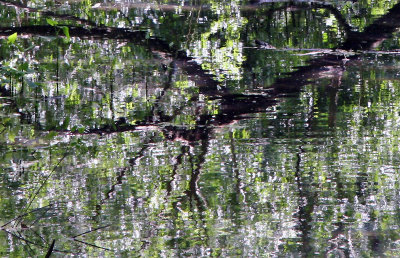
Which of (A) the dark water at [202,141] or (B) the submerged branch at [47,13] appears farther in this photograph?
(B) the submerged branch at [47,13]

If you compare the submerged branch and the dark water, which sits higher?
the submerged branch

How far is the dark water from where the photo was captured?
4.16 m

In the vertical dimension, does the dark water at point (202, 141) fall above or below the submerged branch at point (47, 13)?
below

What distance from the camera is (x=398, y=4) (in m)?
11.9

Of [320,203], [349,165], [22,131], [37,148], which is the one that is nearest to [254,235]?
[320,203]

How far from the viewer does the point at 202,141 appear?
19.4 ft

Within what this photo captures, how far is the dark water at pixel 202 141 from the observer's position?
4.16m

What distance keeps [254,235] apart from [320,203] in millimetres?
676

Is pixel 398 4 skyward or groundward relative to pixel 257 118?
skyward

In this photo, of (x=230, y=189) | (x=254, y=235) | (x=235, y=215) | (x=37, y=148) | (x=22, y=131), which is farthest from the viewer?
(x=22, y=131)

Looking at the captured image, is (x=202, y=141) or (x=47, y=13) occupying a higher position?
(x=47, y=13)

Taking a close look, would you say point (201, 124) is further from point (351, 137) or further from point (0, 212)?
point (0, 212)

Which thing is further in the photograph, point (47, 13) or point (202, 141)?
point (47, 13)

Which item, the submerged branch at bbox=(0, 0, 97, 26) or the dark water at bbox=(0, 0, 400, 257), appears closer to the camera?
the dark water at bbox=(0, 0, 400, 257)
